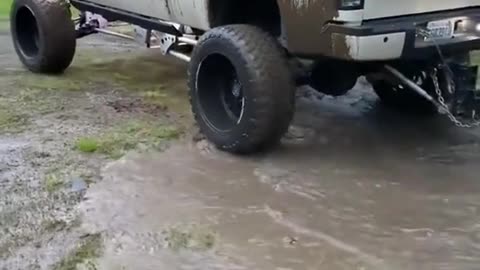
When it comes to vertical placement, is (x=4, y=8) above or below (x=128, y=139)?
below

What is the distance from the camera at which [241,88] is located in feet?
17.9

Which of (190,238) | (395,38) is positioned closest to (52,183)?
(190,238)

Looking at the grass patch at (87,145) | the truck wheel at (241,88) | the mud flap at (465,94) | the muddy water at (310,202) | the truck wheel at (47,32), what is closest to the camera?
the muddy water at (310,202)

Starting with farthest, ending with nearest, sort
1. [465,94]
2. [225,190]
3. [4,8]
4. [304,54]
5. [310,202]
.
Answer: [4,8] → [465,94] → [304,54] → [225,190] → [310,202]

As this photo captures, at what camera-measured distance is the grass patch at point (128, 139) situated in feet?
18.7

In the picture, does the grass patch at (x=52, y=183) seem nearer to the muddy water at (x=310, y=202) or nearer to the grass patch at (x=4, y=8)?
the muddy water at (x=310, y=202)

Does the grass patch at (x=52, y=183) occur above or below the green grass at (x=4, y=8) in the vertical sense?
above

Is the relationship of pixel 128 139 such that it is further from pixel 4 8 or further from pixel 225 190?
pixel 4 8

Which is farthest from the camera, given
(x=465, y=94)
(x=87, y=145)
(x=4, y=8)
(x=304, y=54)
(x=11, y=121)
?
(x=4, y=8)


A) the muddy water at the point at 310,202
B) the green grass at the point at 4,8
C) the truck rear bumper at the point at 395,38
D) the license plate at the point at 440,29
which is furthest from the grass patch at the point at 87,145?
the green grass at the point at 4,8

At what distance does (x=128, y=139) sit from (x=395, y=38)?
214 centimetres

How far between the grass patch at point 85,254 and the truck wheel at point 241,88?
145 cm

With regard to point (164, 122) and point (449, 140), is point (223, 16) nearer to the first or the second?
point (164, 122)

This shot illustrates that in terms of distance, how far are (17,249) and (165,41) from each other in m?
3.00
